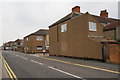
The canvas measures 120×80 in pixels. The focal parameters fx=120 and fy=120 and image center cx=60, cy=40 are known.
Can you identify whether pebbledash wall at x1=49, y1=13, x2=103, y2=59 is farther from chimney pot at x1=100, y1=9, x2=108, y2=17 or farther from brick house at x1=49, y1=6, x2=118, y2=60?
chimney pot at x1=100, y1=9, x2=108, y2=17

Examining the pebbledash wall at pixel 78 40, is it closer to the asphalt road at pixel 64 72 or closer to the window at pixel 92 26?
the window at pixel 92 26

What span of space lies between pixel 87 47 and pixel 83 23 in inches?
178

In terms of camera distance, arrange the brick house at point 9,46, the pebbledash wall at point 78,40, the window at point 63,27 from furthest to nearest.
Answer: the brick house at point 9,46
the window at point 63,27
the pebbledash wall at point 78,40

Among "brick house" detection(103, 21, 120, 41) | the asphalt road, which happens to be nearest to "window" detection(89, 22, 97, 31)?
"brick house" detection(103, 21, 120, 41)

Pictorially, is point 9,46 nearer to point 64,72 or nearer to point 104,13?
point 104,13

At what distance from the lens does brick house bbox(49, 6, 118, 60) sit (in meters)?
17.9

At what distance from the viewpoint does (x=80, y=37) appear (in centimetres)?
2092

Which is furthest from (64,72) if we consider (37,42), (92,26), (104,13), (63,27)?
(37,42)

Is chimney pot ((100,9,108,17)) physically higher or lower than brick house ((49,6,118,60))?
higher

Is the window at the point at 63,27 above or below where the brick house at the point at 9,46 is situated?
above

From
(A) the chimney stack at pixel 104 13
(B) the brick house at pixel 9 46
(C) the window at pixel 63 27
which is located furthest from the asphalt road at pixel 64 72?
(B) the brick house at pixel 9 46

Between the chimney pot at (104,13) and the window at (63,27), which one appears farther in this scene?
the chimney pot at (104,13)

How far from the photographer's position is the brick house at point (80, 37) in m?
17.9

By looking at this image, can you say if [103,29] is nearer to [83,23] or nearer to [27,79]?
[83,23]
